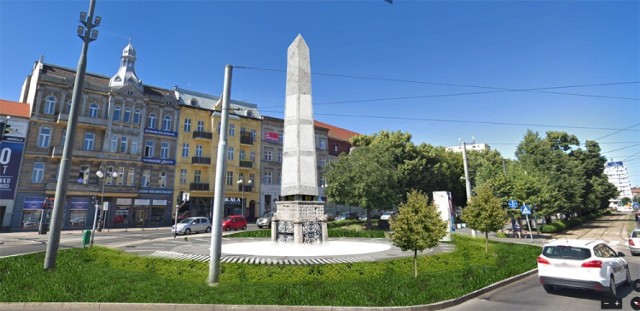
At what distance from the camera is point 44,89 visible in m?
32.8

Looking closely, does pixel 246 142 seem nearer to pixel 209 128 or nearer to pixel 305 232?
pixel 209 128

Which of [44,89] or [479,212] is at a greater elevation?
[44,89]

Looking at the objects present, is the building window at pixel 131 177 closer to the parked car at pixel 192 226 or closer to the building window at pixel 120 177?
the building window at pixel 120 177

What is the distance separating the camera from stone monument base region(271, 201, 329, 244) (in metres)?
16.0

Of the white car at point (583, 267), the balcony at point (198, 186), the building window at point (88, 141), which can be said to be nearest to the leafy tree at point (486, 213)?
the white car at point (583, 267)

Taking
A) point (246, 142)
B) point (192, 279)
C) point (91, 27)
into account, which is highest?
point (246, 142)

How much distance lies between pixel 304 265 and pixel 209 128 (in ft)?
121

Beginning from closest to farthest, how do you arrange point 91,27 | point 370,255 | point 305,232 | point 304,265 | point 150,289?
point 150,289 → point 304,265 → point 91,27 → point 370,255 → point 305,232

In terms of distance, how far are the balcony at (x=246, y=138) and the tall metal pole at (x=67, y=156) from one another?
111ft

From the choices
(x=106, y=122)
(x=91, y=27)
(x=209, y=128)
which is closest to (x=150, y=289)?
(x=91, y=27)

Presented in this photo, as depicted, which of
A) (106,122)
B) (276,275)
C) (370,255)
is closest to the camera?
(276,275)

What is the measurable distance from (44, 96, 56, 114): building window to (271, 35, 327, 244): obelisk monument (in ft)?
97.8

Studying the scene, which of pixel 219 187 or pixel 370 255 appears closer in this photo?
pixel 219 187

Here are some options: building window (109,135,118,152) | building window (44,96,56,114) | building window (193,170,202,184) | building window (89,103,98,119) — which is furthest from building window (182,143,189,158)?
building window (44,96,56,114)
